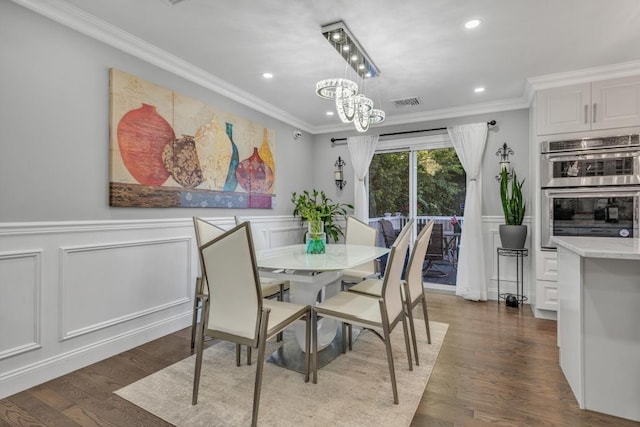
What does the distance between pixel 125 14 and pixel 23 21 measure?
0.58 m

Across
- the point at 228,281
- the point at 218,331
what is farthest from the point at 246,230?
the point at 218,331

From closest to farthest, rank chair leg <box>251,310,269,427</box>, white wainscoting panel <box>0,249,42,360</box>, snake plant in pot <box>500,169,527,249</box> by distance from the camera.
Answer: chair leg <box>251,310,269,427</box>, white wainscoting panel <box>0,249,42,360</box>, snake plant in pot <box>500,169,527,249</box>

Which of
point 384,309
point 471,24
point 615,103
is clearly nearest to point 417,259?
point 384,309

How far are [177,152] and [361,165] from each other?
9.01ft

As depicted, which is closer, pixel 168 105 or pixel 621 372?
pixel 621 372

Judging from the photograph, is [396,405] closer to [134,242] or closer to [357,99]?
[357,99]

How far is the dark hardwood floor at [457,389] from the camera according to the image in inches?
68.7

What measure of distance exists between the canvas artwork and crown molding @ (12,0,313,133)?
212 mm

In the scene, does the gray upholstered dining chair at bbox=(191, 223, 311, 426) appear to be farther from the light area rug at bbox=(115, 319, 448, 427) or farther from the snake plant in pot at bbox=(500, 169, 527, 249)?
the snake plant in pot at bbox=(500, 169, 527, 249)

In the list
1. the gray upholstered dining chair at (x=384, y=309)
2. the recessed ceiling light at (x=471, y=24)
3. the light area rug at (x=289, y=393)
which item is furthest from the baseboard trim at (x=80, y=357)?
the recessed ceiling light at (x=471, y=24)

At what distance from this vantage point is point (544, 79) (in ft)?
10.9

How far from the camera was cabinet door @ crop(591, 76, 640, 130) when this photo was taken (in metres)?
3.07

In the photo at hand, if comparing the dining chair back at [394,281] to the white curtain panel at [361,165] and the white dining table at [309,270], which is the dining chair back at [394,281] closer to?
the white dining table at [309,270]

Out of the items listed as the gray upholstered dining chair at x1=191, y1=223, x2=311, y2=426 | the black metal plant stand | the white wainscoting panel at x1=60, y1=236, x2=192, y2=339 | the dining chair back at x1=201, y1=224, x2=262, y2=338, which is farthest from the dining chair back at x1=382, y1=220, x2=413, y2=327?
the black metal plant stand
